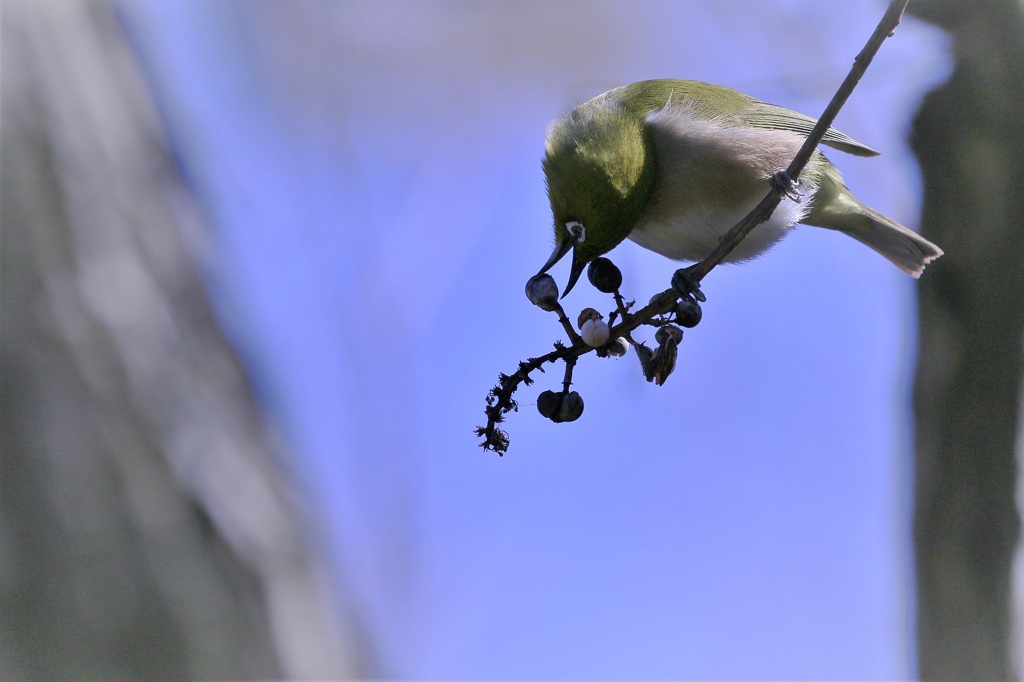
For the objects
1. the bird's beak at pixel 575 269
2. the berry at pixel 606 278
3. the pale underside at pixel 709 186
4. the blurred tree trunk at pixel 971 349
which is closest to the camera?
the berry at pixel 606 278

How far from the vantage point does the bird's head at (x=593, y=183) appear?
241 centimetres

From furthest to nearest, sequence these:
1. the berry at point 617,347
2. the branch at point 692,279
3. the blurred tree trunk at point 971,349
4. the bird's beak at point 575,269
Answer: the blurred tree trunk at point 971,349 → the bird's beak at point 575,269 → the berry at point 617,347 → the branch at point 692,279

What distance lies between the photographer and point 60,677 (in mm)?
3152

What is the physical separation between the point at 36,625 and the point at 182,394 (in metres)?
1.13

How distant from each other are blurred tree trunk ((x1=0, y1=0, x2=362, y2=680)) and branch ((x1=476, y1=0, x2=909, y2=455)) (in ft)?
7.98

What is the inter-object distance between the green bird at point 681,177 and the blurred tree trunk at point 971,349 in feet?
1.69

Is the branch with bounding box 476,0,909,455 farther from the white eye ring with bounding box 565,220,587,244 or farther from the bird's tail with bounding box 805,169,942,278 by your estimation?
the bird's tail with bounding box 805,169,942,278

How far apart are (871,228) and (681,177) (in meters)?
0.97

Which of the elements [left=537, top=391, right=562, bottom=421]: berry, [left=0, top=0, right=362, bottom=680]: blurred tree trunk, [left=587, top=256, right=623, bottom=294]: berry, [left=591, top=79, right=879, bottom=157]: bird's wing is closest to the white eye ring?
[left=587, top=256, right=623, bottom=294]: berry

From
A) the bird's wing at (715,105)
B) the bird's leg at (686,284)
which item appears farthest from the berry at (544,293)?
the bird's wing at (715,105)

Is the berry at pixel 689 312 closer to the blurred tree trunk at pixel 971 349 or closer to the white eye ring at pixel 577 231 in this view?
the white eye ring at pixel 577 231

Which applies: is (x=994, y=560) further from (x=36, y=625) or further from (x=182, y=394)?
(x=36, y=625)

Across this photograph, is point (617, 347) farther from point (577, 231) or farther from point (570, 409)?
point (577, 231)

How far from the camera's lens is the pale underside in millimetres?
2654
